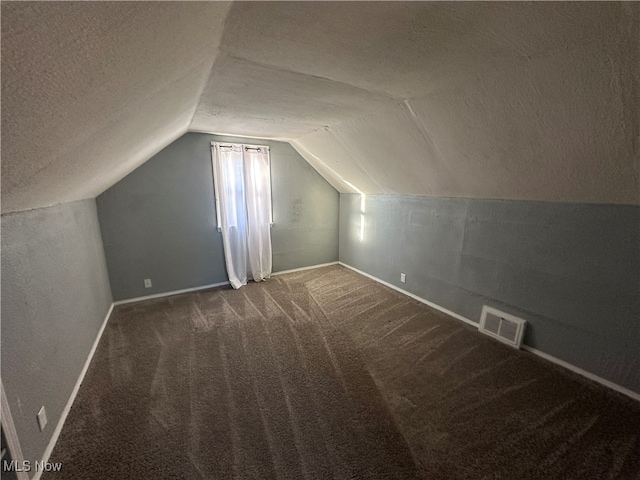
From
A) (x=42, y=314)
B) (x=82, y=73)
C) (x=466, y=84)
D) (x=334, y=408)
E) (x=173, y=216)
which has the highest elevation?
(x=466, y=84)

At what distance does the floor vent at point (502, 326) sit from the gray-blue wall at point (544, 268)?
0.08 meters

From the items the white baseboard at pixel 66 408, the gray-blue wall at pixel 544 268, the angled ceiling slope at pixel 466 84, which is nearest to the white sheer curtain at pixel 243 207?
the angled ceiling slope at pixel 466 84

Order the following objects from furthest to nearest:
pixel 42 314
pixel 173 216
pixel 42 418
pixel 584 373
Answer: pixel 173 216 → pixel 584 373 → pixel 42 314 → pixel 42 418

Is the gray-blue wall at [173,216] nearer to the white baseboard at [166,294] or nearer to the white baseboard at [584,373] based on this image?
the white baseboard at [166,294]

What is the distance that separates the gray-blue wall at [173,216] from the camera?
3080mm

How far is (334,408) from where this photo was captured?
1702mm

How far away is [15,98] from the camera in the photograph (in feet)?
2.00

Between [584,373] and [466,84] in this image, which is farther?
[584,373]

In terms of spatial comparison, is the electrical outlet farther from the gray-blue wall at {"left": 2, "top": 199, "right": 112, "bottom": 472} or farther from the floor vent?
the floor vent

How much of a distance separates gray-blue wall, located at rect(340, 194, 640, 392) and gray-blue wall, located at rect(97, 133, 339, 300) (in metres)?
1.94

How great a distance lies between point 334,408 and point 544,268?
2.05 m

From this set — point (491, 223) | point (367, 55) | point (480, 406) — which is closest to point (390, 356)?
point (480, 406)

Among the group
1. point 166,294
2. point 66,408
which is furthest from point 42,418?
point 166,294

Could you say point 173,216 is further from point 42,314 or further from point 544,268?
point 544,268
